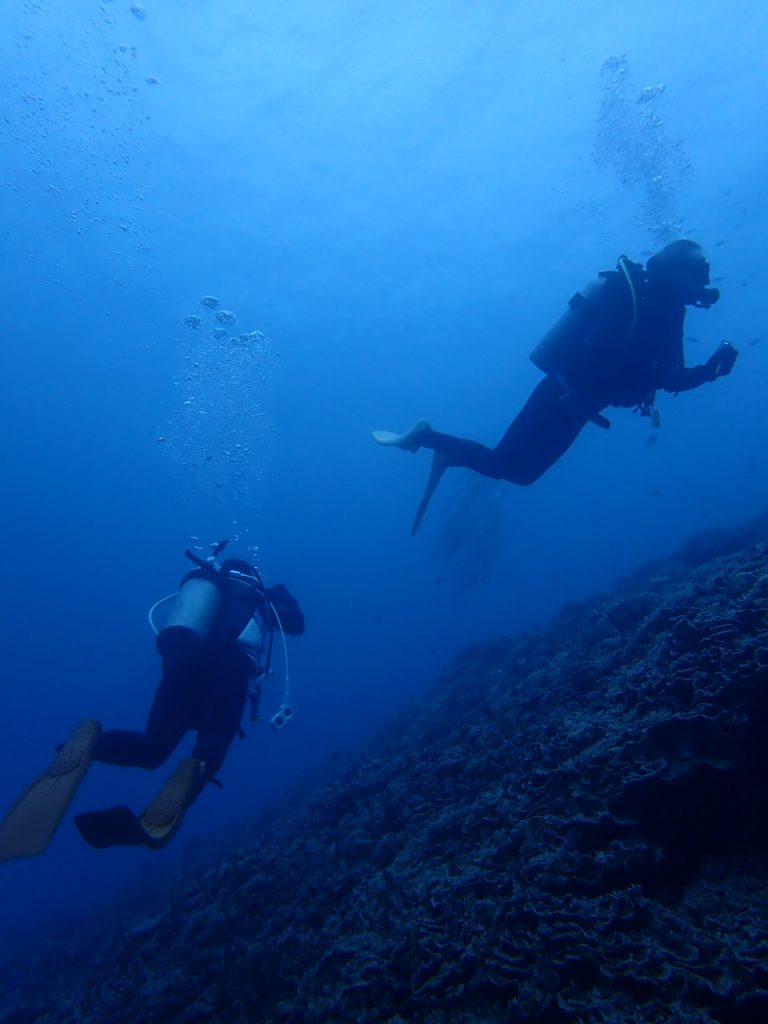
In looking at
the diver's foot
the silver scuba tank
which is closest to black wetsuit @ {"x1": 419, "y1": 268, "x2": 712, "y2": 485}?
the diver's foot

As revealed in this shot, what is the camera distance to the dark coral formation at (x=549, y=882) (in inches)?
108

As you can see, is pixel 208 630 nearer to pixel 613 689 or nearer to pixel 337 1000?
pixel 337 1000

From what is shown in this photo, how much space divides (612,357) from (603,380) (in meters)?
0.27

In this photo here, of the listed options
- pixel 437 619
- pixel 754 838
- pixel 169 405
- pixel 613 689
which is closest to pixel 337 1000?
pixel 754 838

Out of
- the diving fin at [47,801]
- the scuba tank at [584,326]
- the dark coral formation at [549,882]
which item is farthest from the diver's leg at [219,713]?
the scuba tank at [584,326]

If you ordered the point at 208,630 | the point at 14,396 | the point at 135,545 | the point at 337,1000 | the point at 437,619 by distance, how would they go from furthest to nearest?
the point at 135,545 → the point at 437,619 → the point at 14,396 → the point at 208,630 → the point at 337,1000

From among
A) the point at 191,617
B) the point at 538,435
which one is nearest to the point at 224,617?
the point at 191,617

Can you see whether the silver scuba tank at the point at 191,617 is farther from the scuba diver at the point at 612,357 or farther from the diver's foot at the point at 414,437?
the scuba diver at the point at 612,357

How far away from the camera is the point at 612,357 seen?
6004 mm

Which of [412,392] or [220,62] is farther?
[412,392]

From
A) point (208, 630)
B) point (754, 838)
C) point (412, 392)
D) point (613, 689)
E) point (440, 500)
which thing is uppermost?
point (412, 392)

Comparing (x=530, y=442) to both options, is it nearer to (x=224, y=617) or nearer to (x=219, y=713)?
(x=224, y=617)

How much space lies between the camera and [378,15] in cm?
2045

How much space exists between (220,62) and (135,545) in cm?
9498
